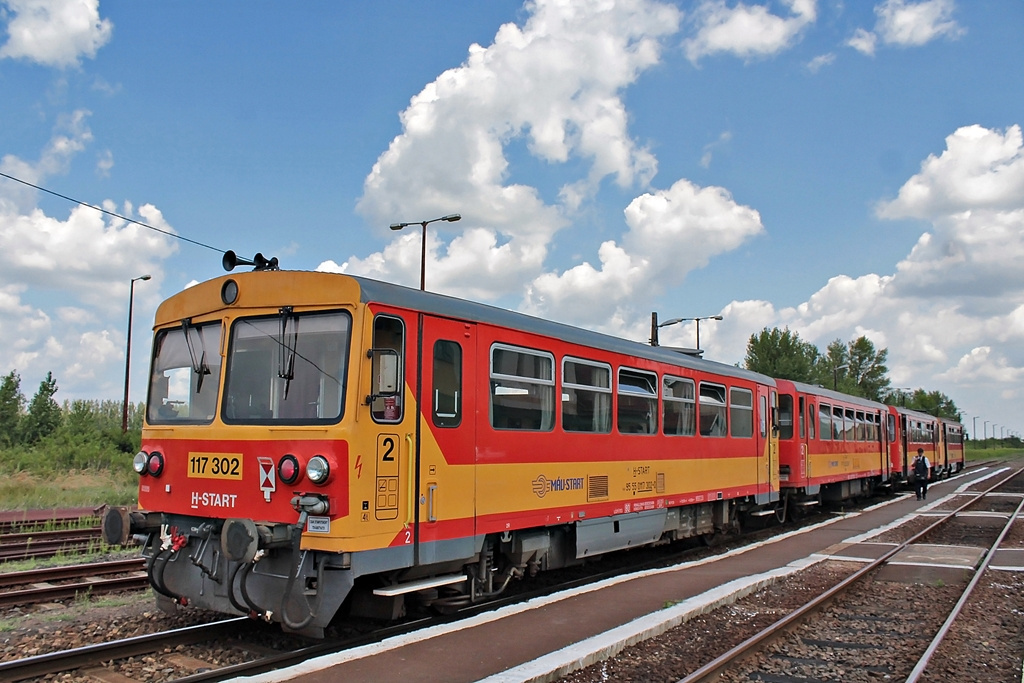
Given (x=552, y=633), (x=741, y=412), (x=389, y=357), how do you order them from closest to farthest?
(x=389, y=357) → (x=552, y=633) → (x=741, y=412)

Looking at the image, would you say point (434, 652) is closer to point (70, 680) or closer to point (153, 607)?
point (70, 680)

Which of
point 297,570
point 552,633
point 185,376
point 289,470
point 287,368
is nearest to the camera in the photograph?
point 297,570

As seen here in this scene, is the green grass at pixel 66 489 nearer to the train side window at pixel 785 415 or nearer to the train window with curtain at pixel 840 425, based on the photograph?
the train side window at pixel 785 415

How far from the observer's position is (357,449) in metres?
6.45

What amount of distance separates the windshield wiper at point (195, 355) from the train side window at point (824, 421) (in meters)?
15.8

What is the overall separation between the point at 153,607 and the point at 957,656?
304 inches

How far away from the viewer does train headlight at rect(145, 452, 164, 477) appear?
24.7 ft

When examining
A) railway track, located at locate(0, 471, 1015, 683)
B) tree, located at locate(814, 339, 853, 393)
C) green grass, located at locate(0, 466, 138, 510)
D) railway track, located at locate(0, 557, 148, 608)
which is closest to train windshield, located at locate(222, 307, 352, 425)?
railway track, located at locate(0, 471, 1015, 683)

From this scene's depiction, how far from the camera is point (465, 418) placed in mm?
7664

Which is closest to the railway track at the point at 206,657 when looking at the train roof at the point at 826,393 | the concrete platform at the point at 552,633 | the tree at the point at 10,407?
the concrete platform at the point at 552,633

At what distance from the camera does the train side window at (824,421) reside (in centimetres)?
1966

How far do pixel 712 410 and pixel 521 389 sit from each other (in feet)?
18.3

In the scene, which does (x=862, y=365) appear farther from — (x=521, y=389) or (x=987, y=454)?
(x=521, y=389)

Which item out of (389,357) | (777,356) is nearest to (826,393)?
(389,357)
